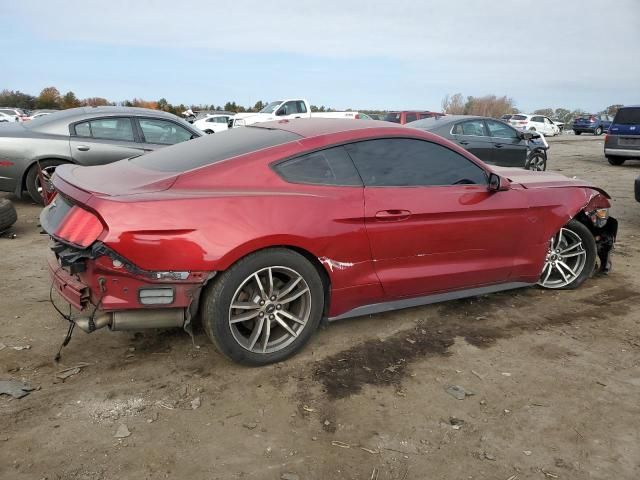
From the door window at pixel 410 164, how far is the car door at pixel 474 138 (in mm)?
6859

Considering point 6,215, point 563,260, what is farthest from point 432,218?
point 6,215

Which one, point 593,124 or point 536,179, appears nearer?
point 536,179

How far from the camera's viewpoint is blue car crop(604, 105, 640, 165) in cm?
1426

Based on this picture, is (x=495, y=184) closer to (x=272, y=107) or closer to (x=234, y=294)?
(x=234, y=294)

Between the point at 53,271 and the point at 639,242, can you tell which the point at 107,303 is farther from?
the point at 639,242

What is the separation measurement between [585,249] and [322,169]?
280 centimetres

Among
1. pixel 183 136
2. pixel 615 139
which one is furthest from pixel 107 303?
pixel 615 139

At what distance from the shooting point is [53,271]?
3.19 metres

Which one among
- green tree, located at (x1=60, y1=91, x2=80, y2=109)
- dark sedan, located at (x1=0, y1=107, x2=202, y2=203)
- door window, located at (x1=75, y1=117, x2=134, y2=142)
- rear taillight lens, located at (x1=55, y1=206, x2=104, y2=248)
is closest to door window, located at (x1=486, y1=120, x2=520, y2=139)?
dark sedan, located at (x1=0, y1=107, x2=202, y2=203)

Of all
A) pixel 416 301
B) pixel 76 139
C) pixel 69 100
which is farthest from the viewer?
pixel 69 100

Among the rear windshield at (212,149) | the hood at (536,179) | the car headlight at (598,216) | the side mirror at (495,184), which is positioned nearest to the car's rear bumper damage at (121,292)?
the rear windshield at (212,149)

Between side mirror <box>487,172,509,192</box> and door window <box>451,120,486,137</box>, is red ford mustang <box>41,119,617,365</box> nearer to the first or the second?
side mirror <box>487,172,509,192</box>

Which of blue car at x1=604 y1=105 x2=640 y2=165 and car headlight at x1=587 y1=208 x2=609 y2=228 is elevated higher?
blue car at x1=604 y1=105 x2=640 y2=165

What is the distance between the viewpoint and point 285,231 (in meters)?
3.04
